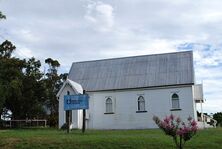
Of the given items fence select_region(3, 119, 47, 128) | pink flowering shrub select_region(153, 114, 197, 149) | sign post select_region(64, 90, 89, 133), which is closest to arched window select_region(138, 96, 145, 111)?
sign post select_region(64, 90, 89, 133)

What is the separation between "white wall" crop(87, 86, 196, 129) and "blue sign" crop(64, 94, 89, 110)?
13.5 metres

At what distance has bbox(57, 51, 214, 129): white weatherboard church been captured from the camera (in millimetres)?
41594

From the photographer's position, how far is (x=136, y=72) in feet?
147

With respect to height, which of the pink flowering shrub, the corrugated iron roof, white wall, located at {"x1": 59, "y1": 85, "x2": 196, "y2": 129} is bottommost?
the pink flowering shrub

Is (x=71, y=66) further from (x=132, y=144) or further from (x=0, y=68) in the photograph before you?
(x=132, y=144)

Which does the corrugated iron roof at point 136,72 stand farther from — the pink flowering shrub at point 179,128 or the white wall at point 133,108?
the pink flowering shrub at point 179,128

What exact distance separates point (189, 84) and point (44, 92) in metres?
20.6

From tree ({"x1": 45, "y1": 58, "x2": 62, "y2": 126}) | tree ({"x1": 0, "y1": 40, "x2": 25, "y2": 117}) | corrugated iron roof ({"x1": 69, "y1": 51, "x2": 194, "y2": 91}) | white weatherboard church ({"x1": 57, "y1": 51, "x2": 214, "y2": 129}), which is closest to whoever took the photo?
white weatherboard church ({"x1": 57, "y1": 51, "x2": 214, "y2": 129})

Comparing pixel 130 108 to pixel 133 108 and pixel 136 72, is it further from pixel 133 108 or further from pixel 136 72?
pixel 136 72

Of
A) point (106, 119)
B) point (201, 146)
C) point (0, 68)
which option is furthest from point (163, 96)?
point (201, 146)

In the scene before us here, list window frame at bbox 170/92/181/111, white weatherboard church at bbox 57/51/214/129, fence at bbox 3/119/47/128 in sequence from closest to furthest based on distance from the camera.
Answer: window frame at bbox 170/92/181/111, white weatherboard church at bbox 57/51/214/129, fence at bbox 3/119/47/128

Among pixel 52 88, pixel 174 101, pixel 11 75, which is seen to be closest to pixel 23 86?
pixel 11 75

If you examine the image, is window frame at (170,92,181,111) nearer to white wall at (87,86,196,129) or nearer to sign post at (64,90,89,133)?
white wall at (87,86,196,129)

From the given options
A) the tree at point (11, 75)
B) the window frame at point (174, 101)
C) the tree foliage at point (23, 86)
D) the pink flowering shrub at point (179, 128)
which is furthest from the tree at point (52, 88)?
the pink flowering shrub at point (179, 128)
